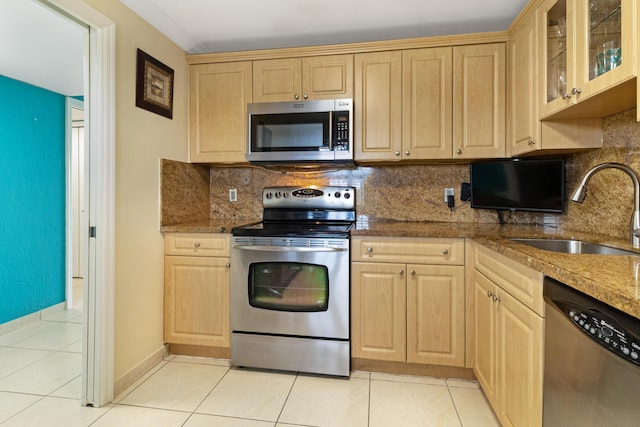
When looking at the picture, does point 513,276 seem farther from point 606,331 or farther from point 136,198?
point 136,198

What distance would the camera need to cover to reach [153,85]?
6.86ft

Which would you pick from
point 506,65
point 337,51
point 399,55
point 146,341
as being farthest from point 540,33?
point 146,341

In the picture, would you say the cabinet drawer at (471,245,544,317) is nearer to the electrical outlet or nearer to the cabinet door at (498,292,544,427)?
the cabinet door at (498,292,544,427)

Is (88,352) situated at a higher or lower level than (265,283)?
lower

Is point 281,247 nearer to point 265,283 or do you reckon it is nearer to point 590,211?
point 265,283

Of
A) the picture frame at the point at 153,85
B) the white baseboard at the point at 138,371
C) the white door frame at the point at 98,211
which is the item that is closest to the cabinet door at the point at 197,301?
the white baseboard at the point at 138,371

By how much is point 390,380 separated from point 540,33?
207 centimetres

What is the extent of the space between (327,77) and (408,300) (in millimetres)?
1594

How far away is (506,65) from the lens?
2.12 metres

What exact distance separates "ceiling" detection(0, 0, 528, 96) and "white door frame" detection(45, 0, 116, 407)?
0.39m

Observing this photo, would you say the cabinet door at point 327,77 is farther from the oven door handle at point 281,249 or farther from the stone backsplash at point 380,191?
the oven door handle at point 281,249

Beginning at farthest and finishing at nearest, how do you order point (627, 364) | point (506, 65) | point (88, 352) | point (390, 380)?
point (506, 65)
point (390, 380)
point (88, 352)
point (627, 364)

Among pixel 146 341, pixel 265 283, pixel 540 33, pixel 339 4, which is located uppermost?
pixel 339 4

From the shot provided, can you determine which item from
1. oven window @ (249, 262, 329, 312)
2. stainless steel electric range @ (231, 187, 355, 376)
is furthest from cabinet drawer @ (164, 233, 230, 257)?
oven window @ (249, 262, 329, 312)
